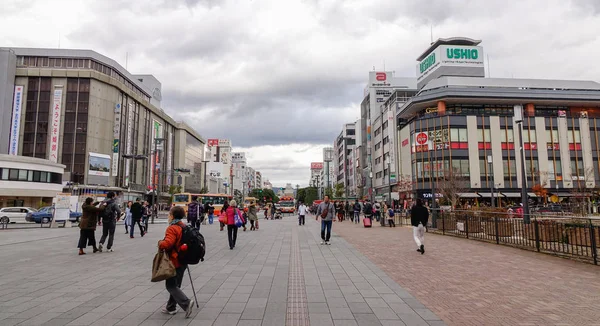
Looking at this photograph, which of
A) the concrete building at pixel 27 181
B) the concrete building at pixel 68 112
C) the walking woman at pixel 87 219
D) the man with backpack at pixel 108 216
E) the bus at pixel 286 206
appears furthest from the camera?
the bus at pixel 286 206

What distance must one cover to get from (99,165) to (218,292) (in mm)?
59552

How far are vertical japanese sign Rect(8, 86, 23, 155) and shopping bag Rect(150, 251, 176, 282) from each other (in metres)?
65.2

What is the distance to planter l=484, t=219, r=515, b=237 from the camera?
12.4 m

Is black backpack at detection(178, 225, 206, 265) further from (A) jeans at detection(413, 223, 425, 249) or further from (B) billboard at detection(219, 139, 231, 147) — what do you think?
(B) billboard at detection(219, 139, 231, 147)

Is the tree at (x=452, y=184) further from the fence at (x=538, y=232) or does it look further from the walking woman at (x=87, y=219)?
the walking woman at (x=87, y=219)

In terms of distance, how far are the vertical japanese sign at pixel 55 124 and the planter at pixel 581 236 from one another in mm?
63343

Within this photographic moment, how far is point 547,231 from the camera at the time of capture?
10570 millimetres

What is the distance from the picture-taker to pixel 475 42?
206ft

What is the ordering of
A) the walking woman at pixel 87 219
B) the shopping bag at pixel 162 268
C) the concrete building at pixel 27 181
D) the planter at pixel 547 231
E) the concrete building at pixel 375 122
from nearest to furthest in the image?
the shopping bag at pixel 162 268 < the planter at pixel 547 231 < the walking woman at pixel 87 219 < the concrete building at pixel 27 181 < the concrete building at pixel 375 122

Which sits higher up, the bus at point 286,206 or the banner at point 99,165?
the banner at point 99,165

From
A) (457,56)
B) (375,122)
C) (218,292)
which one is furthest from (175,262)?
(375,122)

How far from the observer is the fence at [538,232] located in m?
8.95

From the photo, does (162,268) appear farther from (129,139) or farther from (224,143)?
(224,143)

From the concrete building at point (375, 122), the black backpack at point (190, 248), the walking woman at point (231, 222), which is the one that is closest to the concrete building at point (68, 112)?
the concrete building at point (375, 122)
